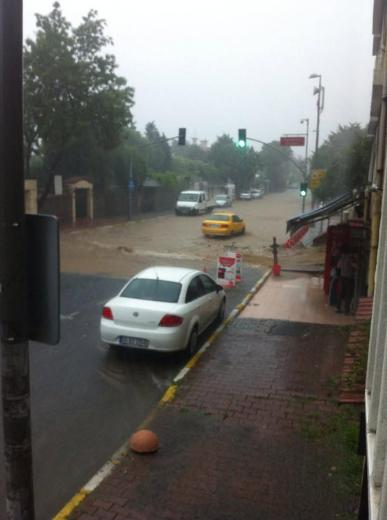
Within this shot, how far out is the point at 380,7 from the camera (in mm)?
10992

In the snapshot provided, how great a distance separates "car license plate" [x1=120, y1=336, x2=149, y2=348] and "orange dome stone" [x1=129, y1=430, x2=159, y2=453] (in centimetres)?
276

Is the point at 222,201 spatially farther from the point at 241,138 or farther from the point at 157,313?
the point at 157,313

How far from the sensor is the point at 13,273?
9.68 feet

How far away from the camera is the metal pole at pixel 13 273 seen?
286 centimetres

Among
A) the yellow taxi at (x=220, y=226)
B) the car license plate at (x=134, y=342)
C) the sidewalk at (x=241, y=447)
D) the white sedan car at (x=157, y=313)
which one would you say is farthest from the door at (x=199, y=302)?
the yellow taxi at (x=220, y=226)

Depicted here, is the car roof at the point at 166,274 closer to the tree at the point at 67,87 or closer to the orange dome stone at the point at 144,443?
the orange dome stone at the point at 144,443

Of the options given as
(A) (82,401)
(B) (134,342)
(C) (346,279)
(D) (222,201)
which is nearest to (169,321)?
(B) (134,342)

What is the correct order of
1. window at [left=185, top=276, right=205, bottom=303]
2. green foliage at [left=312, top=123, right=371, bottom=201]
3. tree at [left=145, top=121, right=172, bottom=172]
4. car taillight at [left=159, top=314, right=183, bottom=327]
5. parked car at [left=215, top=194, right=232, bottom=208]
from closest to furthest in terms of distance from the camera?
1. car taillight at [left=159, top=314, right=183, bottom=327]
2. window at [left=185, top=276, right=205, bottom=303]
3. green foliage at [left=312, top=123, right=371, bottom=201]
4. parked car at [left=215, top=194, right=232, bottom=208]
5. tree at [left=145, top=121, right=172, bottom=172]

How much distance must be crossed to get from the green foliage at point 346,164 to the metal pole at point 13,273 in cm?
1747

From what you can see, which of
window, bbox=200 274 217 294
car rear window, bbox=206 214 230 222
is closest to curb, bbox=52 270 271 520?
window, bbox=200 274 217 294

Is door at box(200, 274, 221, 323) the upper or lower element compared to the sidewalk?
upper

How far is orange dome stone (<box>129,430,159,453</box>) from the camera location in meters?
5.41

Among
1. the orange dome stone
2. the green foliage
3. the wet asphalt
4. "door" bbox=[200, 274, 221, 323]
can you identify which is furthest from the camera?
the green foliage

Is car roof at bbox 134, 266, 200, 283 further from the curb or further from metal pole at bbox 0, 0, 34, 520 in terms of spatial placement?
metal pole at bbox 0, 0, 34, 520
